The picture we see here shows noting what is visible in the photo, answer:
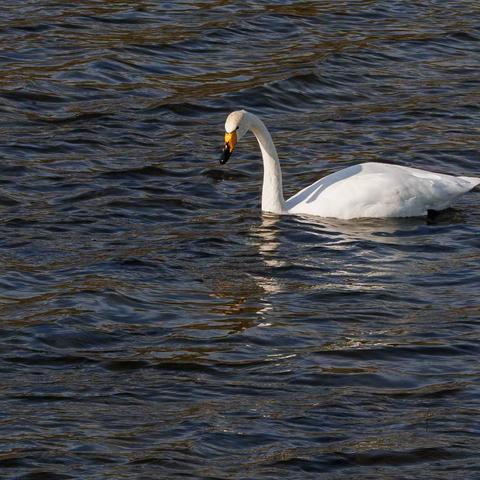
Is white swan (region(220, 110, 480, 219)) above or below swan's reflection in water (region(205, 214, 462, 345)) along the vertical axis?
above

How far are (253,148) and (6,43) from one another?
340cm

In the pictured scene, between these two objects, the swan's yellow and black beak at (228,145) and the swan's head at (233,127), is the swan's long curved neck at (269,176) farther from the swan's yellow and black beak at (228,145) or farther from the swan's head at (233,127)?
the swan's yellow and black beak at (228,145)

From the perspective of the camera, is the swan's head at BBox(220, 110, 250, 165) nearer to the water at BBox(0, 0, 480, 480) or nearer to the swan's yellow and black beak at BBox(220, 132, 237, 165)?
the swan's yellow and black beak at BBox(220, 132, 237, 165)

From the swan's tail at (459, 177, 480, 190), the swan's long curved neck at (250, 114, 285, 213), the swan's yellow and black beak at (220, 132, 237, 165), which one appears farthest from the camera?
the swan's tail at (459, 177, 480, 190)

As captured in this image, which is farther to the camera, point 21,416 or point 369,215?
point 369,215

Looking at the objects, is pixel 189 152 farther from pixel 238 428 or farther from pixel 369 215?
pixel 238 428

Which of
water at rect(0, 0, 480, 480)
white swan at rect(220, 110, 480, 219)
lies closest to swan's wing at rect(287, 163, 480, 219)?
white swan at rect(220, 110, 480, 219)

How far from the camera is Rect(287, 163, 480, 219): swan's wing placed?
12.5 meters

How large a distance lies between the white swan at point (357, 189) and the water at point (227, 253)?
0.48ft

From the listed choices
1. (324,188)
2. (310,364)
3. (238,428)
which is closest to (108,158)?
(324,188)

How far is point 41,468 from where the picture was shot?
25.1 feet

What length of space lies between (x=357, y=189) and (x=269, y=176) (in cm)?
72

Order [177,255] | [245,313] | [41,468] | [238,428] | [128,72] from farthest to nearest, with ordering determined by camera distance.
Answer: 1. [128,72]
2. [177,255]
3. [245,313]
4. [238,428]
5. [41,468]

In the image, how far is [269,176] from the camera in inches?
503
